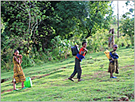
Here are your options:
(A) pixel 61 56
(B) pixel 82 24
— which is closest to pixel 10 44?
(A) pixel 61 56

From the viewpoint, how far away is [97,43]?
22.0m

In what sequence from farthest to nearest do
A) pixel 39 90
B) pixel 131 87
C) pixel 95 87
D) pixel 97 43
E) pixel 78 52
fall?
pixel 97 43 → pixel 78 52 → pixel 39 90 → pixel 95 87 → pixel 131 87

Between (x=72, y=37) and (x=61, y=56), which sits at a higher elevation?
(x=72, y=37)

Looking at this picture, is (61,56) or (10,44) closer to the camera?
(10,44)

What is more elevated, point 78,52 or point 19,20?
point 19,20

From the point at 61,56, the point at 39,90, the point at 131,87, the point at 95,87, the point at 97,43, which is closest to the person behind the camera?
the point at 131,87

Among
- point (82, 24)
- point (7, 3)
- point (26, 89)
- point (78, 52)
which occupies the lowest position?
point (26, 89)

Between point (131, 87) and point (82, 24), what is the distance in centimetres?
1329

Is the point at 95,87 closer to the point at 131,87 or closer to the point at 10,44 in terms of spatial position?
the point at 131,87

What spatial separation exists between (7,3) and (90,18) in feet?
24.6

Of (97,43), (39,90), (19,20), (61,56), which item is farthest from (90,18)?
(39,90)

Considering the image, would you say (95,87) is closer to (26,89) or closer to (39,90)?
(39,90)

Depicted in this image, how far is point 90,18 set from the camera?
66.4ft

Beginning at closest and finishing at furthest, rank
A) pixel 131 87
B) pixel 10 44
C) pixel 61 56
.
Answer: pixel 131 87 → pixel 10 44 → pixel 61 56
